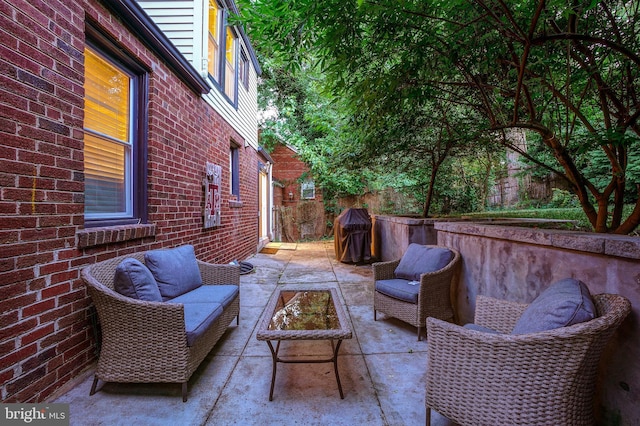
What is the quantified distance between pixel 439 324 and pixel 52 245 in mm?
2249

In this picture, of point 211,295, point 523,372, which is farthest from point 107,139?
point 523,372

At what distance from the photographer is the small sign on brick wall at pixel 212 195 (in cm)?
414

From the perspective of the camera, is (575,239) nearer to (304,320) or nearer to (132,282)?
(304,320)

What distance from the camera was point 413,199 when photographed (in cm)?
1039

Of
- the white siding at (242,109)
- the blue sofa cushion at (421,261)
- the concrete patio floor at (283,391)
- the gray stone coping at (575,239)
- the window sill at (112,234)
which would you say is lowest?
the concrete patio floor at (283,391)

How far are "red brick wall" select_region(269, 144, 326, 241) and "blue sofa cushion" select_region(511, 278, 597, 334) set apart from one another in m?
9.14

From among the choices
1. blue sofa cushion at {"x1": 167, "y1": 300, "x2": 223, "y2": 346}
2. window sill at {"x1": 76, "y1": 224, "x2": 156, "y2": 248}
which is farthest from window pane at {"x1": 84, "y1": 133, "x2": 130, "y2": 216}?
blue sofa cushion at {"x1": 167, "y1": 300, "x2": 223, "y2": 346}

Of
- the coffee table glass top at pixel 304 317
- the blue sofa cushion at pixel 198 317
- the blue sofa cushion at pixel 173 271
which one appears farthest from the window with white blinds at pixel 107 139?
the coffee table glass top at pixel 304 317

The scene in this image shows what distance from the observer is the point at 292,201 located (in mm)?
11305

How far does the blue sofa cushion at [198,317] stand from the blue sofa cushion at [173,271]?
0.26m

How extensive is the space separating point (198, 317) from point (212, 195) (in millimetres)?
2580

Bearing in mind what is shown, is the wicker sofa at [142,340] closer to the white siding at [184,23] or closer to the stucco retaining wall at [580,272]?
the stucco retaining wall at [580,272]

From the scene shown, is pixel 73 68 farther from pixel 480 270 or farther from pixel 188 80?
pixel 480 270

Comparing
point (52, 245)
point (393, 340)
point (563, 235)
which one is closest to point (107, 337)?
point (52, 245)
